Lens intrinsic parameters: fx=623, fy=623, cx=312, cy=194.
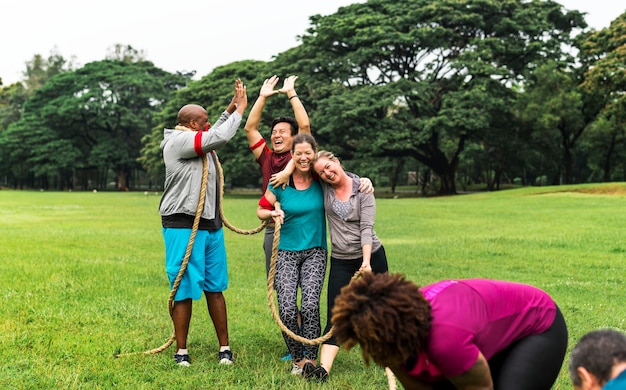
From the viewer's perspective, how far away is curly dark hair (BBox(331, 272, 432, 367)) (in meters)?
2.73

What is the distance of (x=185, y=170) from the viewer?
17.5ft

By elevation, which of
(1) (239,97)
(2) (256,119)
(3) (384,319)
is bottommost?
(3) (384,319)

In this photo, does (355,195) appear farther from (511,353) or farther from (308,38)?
(308,38)

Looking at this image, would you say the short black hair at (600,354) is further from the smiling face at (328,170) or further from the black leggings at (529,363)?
the smiling face at (328,170)

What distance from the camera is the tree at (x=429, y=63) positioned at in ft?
111

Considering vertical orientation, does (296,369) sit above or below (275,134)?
below

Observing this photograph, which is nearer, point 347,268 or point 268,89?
point 347,268

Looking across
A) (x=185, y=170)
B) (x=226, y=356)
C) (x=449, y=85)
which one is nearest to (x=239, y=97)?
(x=185, y=170)

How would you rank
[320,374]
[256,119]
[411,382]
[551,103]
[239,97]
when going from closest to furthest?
[411,382], [320,374], [239,97], [256,119], [551,103]

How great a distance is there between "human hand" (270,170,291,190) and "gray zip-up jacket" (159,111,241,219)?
521 mm

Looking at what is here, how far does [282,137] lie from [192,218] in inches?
42.5

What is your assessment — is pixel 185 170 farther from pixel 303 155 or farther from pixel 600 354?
pixel 600 354

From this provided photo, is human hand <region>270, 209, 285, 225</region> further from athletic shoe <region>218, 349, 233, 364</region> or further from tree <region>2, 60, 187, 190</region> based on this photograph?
tree <region>2, 60, 187, 190</region>

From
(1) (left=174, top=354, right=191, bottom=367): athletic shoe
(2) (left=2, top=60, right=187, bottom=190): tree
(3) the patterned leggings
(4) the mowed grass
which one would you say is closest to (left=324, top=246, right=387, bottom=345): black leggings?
(3) the patterned leggings
